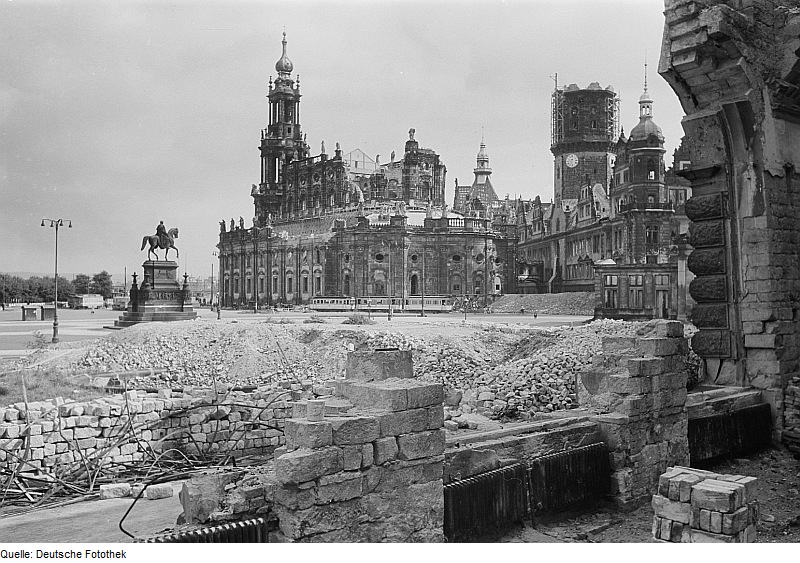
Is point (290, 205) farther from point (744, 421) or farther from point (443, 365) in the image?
point (744, 421)

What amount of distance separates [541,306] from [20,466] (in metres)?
29.8

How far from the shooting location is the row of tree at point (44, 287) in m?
14.2

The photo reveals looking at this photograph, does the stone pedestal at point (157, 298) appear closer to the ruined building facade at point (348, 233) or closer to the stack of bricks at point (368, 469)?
the stack of bricks at point (368, 469)

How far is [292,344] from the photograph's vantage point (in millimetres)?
18312

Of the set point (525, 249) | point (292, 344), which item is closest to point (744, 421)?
point (292, 344)

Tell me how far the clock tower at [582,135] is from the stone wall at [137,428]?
4541 cm

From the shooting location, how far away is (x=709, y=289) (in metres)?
9.63

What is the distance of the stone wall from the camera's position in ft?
26.2

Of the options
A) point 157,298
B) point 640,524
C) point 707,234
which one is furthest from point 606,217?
point 640,524

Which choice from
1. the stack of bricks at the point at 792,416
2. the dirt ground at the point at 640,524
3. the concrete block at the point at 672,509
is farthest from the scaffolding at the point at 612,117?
the concrete block at the point at 672,509

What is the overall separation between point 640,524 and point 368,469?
3.25 m

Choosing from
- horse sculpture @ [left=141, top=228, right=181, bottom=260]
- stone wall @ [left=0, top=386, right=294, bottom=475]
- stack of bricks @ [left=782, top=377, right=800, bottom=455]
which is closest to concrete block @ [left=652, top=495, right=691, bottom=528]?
stack of bricks @ [left=782, top=377, right=800, bottom=455]

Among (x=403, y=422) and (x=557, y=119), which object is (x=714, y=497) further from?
(x=557, y=119)

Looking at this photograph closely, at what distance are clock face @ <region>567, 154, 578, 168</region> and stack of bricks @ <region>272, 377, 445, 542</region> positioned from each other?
170 feet
